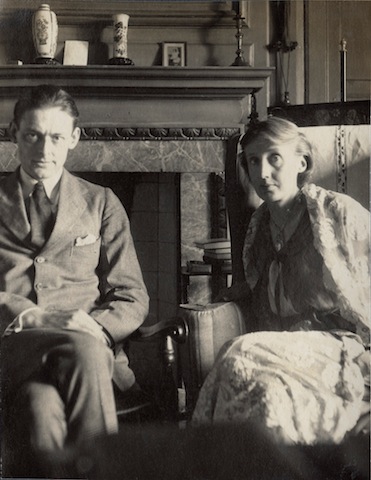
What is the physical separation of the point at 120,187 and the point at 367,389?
871 mm

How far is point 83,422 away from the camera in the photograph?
75.0 inches

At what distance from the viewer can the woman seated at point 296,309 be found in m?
1.84

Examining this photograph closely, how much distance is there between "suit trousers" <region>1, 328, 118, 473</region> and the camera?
1.90 m

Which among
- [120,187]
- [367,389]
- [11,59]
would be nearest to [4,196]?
[120,187]

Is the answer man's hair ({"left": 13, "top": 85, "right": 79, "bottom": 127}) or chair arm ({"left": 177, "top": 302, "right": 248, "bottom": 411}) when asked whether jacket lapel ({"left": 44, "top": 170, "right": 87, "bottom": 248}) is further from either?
chair arm ({"left": 177, "top": 302, "right": 248, "bottom": 411})

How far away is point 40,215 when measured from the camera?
1.99 m

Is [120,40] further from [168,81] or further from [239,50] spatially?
[239,50]

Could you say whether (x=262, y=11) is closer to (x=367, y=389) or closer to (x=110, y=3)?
(x=110, y=3)

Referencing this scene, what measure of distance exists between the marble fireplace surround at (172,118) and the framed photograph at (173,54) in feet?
0.43

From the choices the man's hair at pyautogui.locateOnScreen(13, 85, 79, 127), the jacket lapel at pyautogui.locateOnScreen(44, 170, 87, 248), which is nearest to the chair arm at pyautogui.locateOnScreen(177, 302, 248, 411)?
the jacket lapel at pyautogui.locateOnScreen(44, 170, 87, 248)

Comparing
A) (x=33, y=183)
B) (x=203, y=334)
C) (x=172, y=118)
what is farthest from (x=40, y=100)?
(x=203, y=334)

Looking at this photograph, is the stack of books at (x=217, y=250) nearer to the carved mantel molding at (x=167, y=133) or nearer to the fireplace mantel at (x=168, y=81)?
the carved mantel molding at (x=167, y=133)

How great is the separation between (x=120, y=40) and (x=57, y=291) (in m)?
0.94

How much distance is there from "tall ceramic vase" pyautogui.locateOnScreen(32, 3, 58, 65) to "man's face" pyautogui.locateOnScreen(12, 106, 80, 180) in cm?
39
